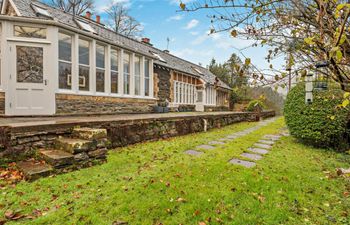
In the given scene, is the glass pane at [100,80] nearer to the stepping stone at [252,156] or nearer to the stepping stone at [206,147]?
the stepping stone at [206,147]

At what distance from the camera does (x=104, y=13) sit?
81.1 ft

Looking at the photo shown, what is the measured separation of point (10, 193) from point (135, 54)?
29.0 ft

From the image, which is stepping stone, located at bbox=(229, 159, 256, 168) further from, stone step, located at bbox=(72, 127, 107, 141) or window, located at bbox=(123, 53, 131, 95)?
window, located at bbox=(123, 53, 131, 95)

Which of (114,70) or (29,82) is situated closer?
(29,82)

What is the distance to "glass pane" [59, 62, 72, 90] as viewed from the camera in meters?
7.12

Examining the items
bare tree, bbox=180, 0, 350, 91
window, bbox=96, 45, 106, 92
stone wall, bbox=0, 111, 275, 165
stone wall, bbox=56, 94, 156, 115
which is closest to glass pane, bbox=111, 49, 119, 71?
window, bbox=96, 45, 106, 92

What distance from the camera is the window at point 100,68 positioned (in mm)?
8500

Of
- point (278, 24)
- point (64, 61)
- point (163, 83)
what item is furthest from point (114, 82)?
point (278, 24)

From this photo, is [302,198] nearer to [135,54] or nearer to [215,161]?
[215,161]

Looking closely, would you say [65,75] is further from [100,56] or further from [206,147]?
[206,147]

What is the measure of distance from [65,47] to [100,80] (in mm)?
1888

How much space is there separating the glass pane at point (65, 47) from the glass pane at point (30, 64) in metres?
0.65

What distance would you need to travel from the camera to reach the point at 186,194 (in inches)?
111

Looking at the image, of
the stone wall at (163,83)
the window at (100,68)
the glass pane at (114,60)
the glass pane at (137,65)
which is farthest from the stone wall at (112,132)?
the stone wall at (163,83)
